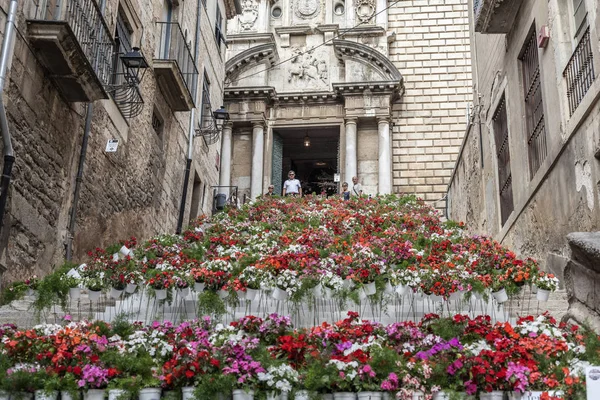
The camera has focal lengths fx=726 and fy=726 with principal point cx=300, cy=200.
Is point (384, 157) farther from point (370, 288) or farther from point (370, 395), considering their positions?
point (370, 395)

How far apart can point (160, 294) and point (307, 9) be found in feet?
69.8

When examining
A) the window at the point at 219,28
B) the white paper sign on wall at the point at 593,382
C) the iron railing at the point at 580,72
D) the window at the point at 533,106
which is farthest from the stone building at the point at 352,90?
the white paper sign on wall at the point at 593,382

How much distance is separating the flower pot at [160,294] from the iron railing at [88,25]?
3.41 meters

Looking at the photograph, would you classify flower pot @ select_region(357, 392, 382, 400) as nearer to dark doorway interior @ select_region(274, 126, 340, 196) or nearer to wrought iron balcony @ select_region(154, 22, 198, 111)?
wrought iron balcony @ select_region(154, 22, 198, 111)

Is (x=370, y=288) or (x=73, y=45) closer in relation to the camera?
(x=370, y=288)

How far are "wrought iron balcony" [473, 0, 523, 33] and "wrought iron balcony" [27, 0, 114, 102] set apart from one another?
248 inches

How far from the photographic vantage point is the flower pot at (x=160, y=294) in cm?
754

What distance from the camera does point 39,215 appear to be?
9.23 m

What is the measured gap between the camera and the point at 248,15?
27031 millimetres

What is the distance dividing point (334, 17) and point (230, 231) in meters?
A: 16.2

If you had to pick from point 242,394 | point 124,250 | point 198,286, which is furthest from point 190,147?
point 242,394

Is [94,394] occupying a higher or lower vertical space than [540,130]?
lower

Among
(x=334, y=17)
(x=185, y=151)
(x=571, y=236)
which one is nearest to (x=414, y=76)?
(x=334, y=17)

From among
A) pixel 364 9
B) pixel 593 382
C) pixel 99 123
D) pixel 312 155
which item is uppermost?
pixel 364 9
